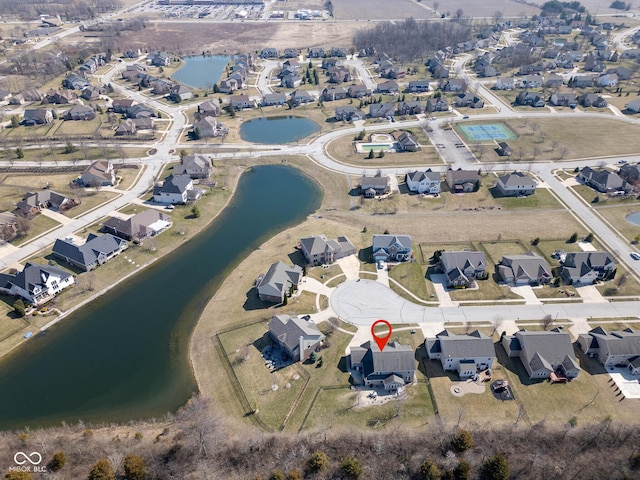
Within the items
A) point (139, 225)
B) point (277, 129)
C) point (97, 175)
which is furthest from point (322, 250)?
point (277, 129)

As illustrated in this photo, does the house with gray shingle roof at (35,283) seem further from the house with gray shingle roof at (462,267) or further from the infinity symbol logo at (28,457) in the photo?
the house with gray shingle roof at (462,267)

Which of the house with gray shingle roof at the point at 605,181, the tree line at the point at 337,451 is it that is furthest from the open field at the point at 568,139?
the tree line at the point at 337,451

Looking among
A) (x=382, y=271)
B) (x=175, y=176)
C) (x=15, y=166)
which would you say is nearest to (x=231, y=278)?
(x=382, y=271)

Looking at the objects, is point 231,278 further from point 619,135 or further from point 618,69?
point 618,69

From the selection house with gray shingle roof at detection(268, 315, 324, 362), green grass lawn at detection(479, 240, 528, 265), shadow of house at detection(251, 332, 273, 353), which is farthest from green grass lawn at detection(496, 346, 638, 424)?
shadow of house at detection(251, 332, 273, 353)

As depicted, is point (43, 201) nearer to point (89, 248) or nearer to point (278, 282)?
point (89, 248)

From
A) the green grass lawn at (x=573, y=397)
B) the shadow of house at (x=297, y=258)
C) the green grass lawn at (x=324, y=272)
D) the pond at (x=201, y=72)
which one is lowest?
the green grass lawn at (x=573, y=397)
